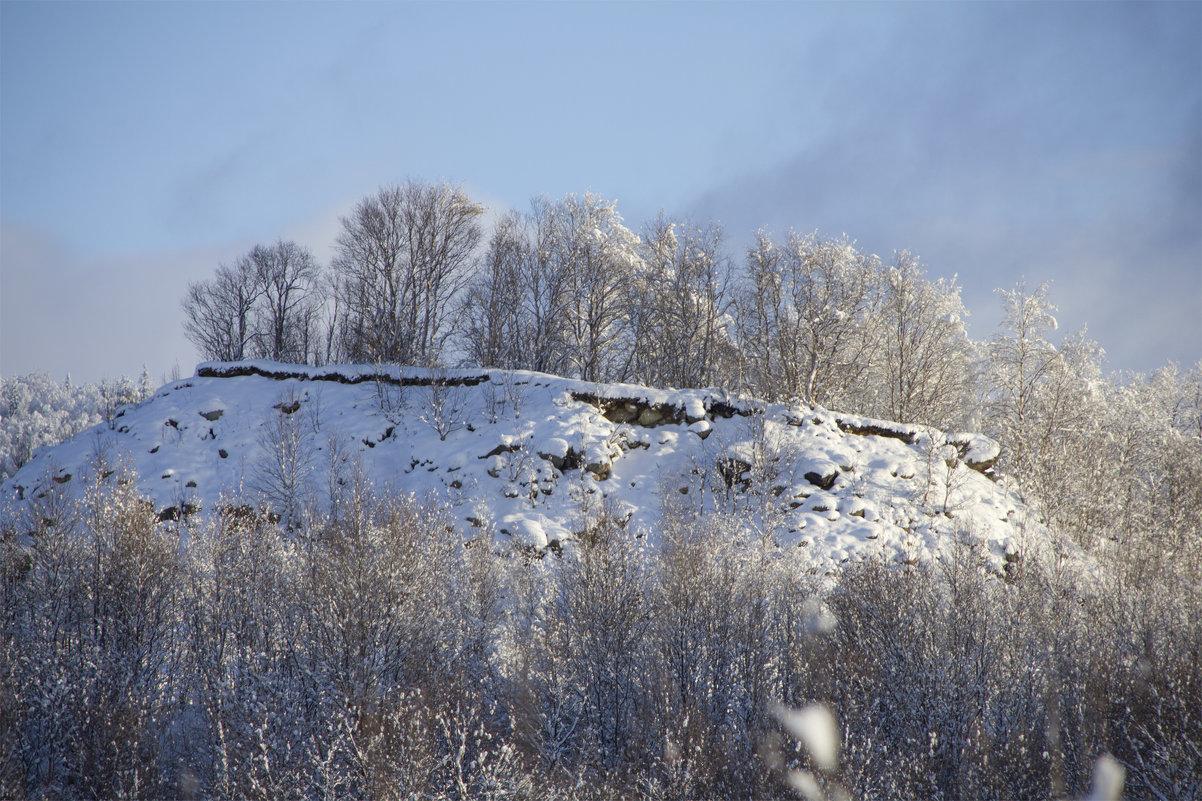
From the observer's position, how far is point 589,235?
3562cm

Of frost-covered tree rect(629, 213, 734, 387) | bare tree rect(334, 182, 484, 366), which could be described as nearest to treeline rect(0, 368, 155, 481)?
bare tree rect(334, 182, 484, 366)

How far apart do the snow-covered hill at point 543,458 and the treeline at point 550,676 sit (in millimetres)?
6156

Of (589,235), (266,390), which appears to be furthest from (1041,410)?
(266,390)

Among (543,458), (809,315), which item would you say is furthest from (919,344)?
(543,458)

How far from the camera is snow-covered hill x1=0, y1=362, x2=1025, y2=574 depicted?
2100cm

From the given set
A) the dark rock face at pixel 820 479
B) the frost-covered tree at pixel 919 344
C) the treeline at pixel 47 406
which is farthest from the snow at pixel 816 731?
the treeline at pixel 47 406

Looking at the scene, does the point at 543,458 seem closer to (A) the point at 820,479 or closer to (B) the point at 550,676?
(A) the point at 820,479

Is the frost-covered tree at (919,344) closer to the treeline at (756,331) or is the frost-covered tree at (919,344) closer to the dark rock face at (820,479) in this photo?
the treeline at (756,331)

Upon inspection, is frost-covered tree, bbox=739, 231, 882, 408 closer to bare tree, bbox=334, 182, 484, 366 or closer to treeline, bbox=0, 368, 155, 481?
bare tree, bbox=334, 182, 484, 366

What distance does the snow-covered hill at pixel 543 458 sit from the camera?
21000mm

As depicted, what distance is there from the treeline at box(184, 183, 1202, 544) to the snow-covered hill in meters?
4.53

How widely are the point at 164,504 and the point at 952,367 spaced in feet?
129

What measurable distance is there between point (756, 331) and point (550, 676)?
27.5 metres

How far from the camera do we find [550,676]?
11.2m
